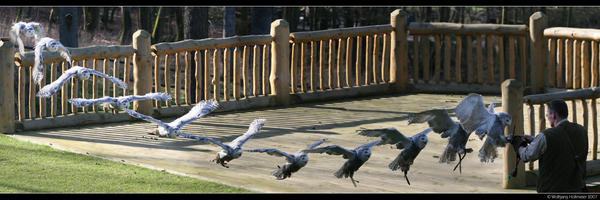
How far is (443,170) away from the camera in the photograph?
10.1 meters

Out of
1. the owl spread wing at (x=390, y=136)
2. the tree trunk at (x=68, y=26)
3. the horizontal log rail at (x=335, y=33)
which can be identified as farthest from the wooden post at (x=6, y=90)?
the tree trunk at (x=68, y=26)

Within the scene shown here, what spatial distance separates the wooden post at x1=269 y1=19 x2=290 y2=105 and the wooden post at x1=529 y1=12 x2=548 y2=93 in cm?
356

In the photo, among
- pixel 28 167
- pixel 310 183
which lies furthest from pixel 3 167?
pixel 310 183

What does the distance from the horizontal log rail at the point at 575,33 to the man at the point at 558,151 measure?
6.12 m

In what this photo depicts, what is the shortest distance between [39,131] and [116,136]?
970mm

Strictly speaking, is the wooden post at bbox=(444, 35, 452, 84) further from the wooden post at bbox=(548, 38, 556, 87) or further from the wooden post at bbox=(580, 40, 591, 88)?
the wooden post at bbox=(580, 40, 591, 88)

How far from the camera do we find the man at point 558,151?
8078 mm

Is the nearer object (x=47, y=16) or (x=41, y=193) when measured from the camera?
(x=41, y=193)

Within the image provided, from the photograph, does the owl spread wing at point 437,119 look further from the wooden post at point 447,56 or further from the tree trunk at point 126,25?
the tree trunk at point 126,25

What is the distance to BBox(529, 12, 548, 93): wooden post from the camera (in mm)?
14977

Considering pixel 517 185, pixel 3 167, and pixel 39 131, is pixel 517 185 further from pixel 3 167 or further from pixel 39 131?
pixel 39 131

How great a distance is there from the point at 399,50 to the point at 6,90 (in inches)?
236
